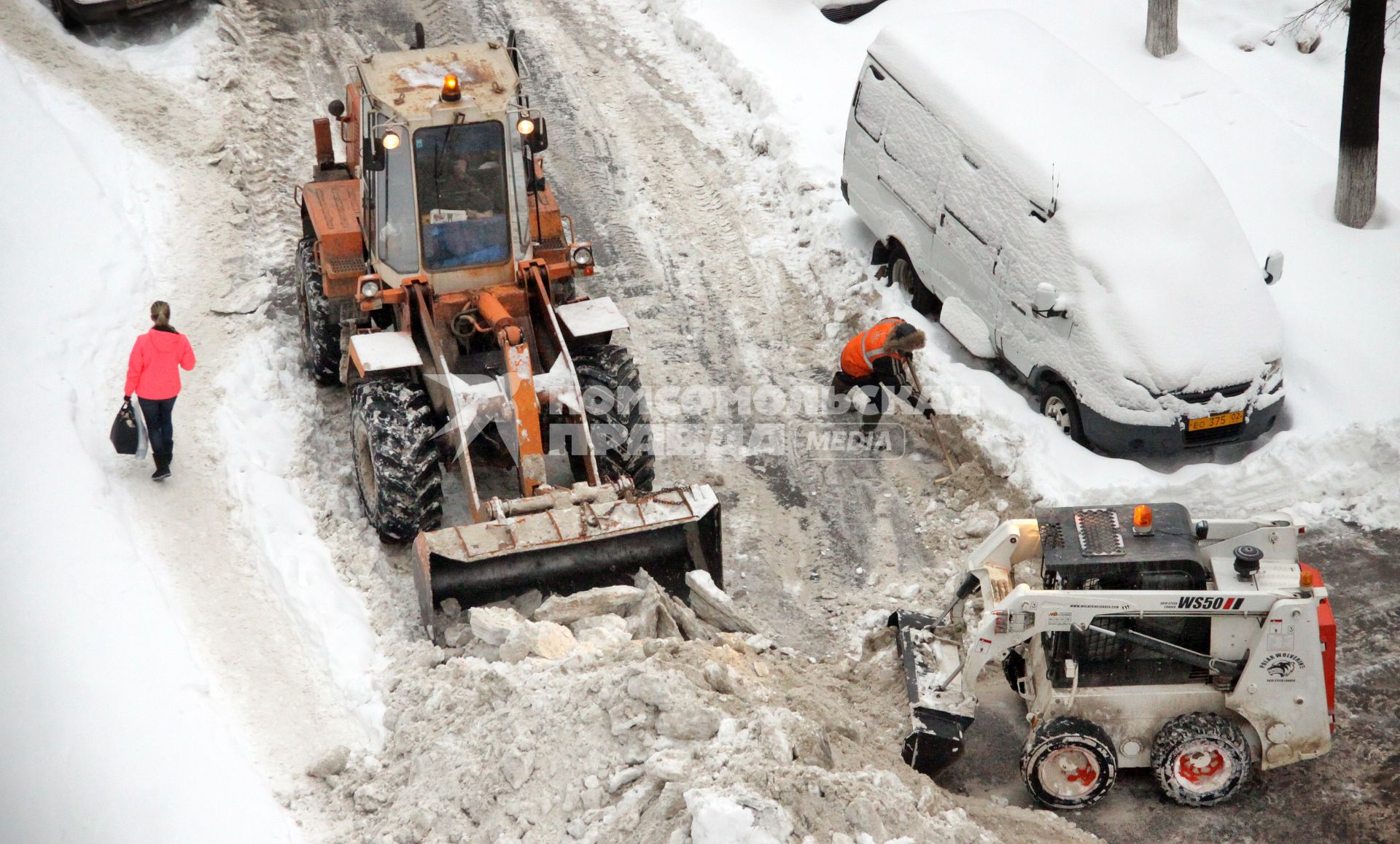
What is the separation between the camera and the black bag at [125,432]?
838 centimetres

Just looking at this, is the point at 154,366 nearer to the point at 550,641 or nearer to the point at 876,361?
the point at 550,641

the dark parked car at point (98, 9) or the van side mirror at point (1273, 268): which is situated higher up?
the dark parked car at point (98, 9)

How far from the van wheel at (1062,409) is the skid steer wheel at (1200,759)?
2.97 metres

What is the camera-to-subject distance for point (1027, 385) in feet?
33.8

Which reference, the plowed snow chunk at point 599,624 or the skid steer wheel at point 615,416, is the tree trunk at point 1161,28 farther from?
the plowed snow chunk at point 599,624

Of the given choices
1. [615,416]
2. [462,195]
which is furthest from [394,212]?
[615,416]

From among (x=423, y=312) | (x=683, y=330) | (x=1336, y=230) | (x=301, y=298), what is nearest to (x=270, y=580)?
(x=423, y=312)

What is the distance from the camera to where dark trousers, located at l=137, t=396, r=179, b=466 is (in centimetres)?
840

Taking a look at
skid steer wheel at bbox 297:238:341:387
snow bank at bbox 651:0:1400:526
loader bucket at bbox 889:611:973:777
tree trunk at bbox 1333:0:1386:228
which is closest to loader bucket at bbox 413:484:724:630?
loader bucket at bbox 889:611:973:777

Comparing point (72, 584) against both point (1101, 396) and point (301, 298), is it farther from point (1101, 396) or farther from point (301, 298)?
point (1101, 396)

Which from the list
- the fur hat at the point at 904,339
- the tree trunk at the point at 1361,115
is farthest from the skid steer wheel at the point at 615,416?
the tree trunk at the point at 1361,115

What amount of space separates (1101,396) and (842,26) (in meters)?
7.21

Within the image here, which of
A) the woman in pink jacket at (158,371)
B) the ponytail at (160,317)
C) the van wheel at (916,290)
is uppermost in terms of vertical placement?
the ponytail at (160,317)

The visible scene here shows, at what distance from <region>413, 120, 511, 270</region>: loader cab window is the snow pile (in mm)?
2592
